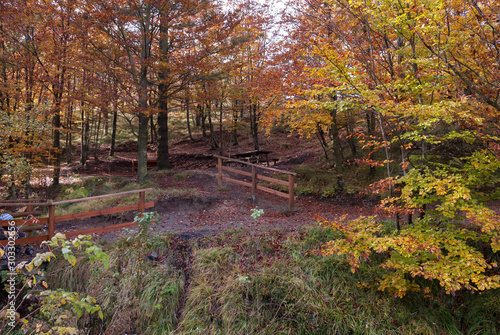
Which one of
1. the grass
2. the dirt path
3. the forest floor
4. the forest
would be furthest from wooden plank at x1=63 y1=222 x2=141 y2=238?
the dirt path

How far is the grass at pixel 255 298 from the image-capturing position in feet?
16.1

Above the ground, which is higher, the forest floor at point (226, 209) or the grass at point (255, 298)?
the forest floor at point (226, 209)

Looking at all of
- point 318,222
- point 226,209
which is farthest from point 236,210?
point 318,222

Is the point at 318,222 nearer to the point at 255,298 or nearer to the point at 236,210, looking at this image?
the point at 255,298

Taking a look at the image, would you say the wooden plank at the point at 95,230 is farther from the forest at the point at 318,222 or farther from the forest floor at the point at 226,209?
the forest floor at the point at 226,209

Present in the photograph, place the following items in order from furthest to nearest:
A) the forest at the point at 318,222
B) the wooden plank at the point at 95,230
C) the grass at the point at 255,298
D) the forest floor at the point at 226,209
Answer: the forest floor at the point at 226,209
the wooden plank at the point at 95,230
the grass at the point at 255,298
the forest at the point at 318,222

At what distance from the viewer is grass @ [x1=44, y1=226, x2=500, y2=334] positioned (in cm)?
489

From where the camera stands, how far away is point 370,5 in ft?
15.8

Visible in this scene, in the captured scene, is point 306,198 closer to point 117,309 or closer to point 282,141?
point 117,309

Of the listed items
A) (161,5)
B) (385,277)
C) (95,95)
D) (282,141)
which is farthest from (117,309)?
(282,141)

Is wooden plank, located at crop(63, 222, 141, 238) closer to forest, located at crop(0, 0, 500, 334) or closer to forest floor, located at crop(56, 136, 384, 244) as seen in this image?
forest, located at crop(0, 0, 500, 334)

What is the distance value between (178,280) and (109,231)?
273cm

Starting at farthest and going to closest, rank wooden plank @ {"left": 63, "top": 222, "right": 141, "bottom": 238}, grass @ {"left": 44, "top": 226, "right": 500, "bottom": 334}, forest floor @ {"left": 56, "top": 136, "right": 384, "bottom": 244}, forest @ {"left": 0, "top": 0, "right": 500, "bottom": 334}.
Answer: forest floor @ {"left": 56, "top": 136, "right": 384, "bottom": 244}, wooden plank @ {"left": 63, "top": 222, "right": 141, "bottom": 238}, grass @ {"left": 44, "top": 226, "right": 500, "bottom": 334}, forest @ {"left": 0, "top": 0, "right": 500, "bottom": 334}

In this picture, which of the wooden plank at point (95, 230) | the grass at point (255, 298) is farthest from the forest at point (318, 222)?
the wooden plank at point (95, 230)
